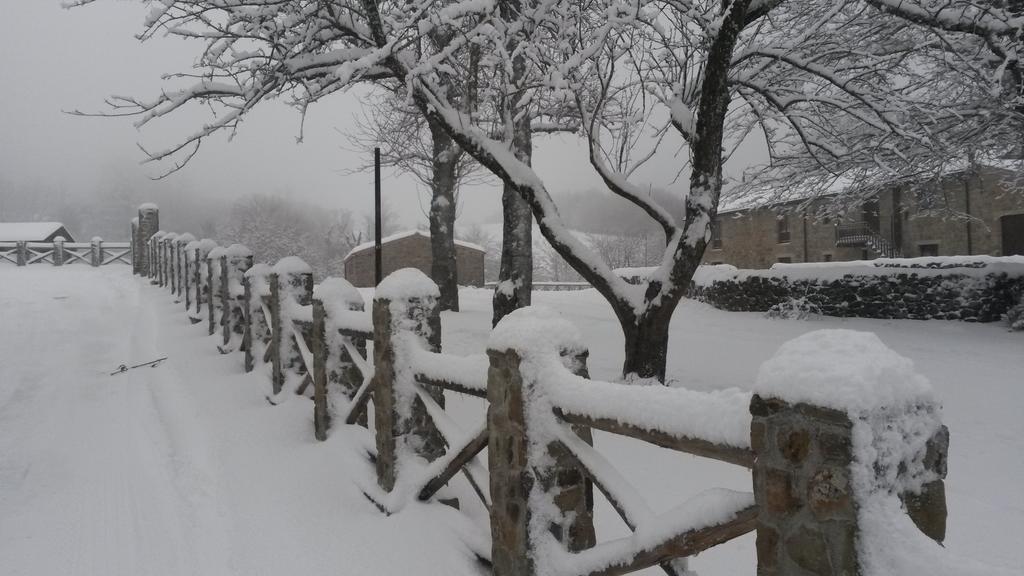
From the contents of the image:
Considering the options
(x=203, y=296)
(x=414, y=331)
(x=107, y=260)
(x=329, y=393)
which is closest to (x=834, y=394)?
(x=414, y=331)

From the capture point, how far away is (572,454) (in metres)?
2.33

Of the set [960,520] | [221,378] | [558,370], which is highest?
[558,370]

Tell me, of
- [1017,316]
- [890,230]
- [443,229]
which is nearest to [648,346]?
[443,229]

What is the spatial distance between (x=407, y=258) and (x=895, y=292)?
27448mm

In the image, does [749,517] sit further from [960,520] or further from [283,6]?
[283,6]

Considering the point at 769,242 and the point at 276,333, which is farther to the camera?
the point at 769,242

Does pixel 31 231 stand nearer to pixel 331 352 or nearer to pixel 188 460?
pixel 188 460

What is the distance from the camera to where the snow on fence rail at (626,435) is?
134cm

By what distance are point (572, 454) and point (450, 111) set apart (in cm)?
486

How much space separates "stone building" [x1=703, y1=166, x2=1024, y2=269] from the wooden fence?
25806mm

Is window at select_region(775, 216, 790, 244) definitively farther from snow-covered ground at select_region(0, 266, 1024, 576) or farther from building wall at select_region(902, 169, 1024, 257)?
snow-covered ground at select_region(0, 266, 1024, 576)

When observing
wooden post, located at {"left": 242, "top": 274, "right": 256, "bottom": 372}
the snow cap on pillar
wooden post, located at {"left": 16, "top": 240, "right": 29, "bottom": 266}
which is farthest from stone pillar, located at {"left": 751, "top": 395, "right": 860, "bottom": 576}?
wooden post, located at {"left": 16, "top": 240, "right": 29, "bottom": 266}

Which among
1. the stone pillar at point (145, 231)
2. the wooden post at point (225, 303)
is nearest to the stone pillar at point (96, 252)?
the stone pillar at point (145, 231)

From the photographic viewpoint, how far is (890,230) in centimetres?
2719
